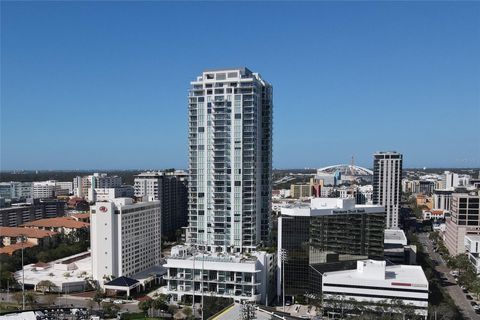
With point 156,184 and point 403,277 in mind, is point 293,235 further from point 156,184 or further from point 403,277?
point 156,184

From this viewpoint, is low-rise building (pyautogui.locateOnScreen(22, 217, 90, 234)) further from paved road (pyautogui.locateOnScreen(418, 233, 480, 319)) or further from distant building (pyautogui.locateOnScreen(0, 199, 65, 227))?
paved road (pyautogui.locateOnScreen(418, 233, 480, 319))

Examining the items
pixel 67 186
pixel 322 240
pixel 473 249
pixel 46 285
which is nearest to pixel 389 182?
pixel 473 249

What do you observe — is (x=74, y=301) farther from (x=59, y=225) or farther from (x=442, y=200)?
(x=442, y=200)

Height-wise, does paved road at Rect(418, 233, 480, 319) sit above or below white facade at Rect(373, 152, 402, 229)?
below

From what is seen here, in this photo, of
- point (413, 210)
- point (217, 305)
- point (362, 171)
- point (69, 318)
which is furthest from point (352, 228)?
point (362, 171)

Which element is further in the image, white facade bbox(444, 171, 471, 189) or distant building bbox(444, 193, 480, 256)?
white facade bbox(444, 171, 471, 189)

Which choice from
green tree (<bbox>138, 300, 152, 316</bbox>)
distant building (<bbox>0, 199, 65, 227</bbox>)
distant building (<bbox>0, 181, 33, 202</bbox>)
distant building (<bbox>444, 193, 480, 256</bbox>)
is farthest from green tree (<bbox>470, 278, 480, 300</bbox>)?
distant building (<bbox>0, 181, 33, 202</bbox>)

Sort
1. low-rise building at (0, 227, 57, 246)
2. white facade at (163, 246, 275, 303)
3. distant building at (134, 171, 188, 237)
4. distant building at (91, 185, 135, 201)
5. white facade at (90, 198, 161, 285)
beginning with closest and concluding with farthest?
white facade at (163, 246, 275, 303) < white facade at (90, 198, 161, 285) < low-rise building at (0, 227, 57, 246) < distant building at (134, 171, 188, 237) < distant building at (91, 185, 135, 201)
